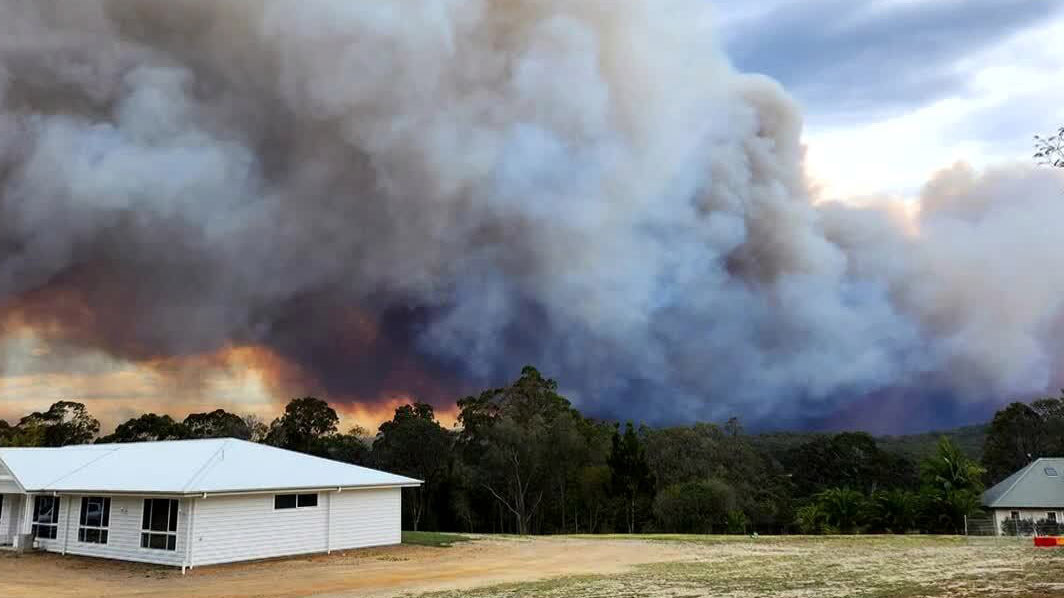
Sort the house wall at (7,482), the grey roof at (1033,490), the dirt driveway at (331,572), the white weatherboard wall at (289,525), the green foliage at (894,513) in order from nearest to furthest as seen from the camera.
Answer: the dirt driveway at (331,572) < the white weatherboard wall at (289,525) < the house wall at (7,482) < the green foliage at (894,513) < the grey roof at (1033,490)

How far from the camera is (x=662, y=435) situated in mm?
62156

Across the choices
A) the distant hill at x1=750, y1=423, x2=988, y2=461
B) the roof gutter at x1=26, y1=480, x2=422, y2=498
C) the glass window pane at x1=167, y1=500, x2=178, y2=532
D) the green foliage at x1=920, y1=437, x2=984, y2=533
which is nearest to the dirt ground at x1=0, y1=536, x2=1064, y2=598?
the glass window pane at x1=167, y1=500, x2=178, y2=532

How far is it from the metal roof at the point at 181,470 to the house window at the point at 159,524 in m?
0.61

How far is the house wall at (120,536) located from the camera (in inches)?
894

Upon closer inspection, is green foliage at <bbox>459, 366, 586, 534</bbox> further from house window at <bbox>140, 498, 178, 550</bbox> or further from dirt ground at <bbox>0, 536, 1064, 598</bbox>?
house window at <bbox>140, 498, 178, 550</bbox>

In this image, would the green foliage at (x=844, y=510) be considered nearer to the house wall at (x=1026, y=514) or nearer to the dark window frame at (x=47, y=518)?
the house wall at (x=1026, y=514)

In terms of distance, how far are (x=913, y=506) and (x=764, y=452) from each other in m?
A: 37.0

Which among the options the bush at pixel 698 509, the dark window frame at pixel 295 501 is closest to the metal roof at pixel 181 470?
the dark window frame at pixel 295 501

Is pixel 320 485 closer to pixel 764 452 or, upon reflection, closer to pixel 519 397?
pixel 519 397

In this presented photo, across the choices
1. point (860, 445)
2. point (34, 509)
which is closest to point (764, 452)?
point (860, 445)

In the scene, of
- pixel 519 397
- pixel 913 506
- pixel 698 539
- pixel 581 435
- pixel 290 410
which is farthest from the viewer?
pixel 290 410

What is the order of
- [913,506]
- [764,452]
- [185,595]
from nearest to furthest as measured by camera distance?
1. [185,595]
2. [913,506]
3. [764,452]

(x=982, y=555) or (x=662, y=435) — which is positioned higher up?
(x=662, y=435)

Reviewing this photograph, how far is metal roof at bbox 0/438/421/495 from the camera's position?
78.9 ft
